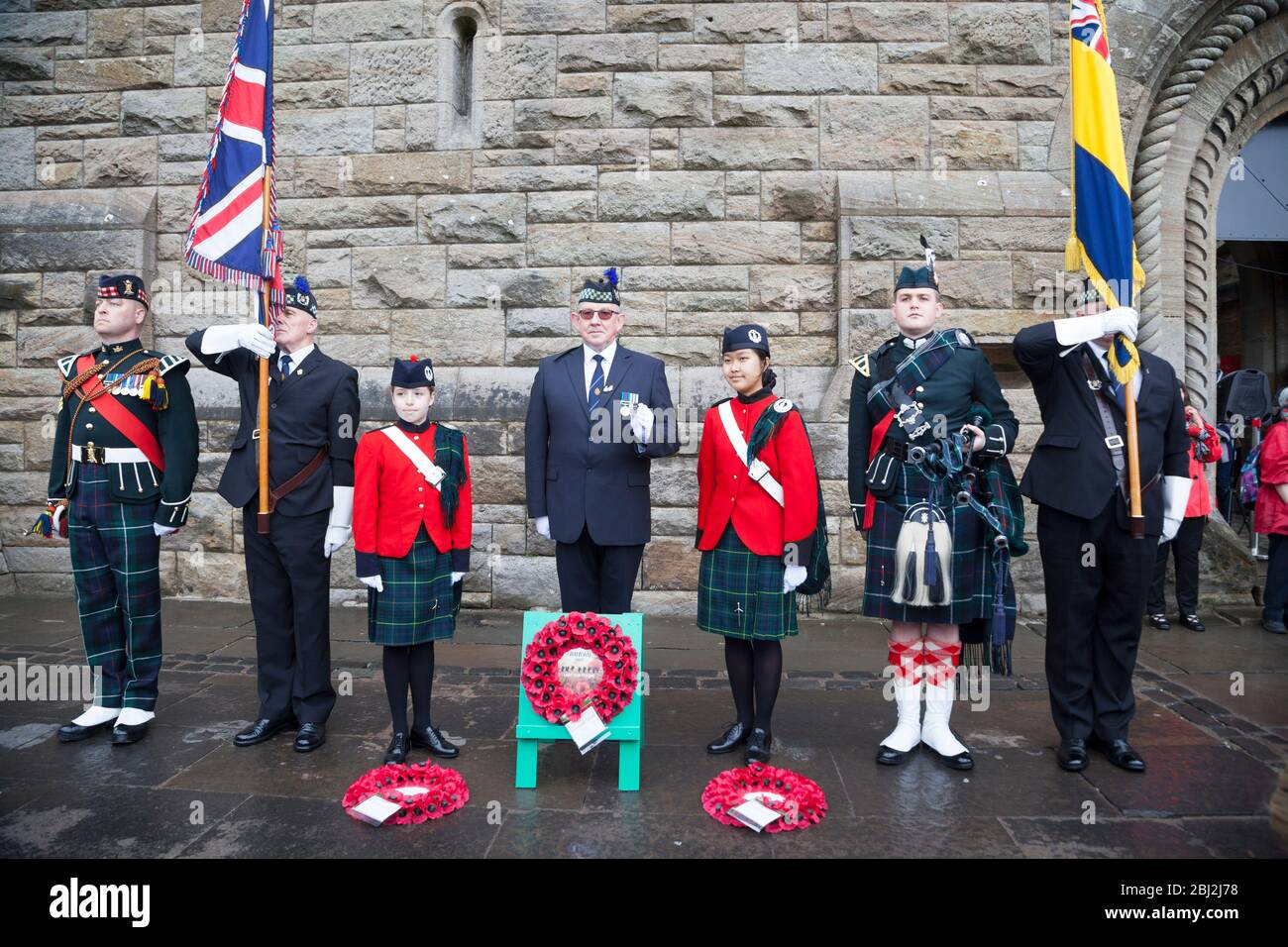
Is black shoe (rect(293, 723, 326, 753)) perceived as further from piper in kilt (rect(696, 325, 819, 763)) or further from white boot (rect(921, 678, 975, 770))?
white boot (rect(921, 678, 975, 770))

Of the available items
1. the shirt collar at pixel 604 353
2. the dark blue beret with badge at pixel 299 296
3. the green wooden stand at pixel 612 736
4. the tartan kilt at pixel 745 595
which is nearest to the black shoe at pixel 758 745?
the tartan kilt at pixel 745 595

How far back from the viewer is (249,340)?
3750mm

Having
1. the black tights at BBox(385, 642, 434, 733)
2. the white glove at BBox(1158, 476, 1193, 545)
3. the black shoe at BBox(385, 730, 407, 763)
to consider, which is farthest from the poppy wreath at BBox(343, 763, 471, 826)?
the white glove at BBox(1158, 476, 1193, 545)

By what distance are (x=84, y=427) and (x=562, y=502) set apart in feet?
7.61

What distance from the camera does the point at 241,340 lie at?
377 centimetres

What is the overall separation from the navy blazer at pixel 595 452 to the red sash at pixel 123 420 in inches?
72.5

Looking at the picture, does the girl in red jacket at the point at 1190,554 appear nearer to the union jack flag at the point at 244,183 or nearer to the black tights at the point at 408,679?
the black tights at the point at 408,679

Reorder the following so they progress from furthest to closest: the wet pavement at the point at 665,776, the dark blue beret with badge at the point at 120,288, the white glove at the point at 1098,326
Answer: the dark blue beret with badge at the point at 120,288
the white glove at the point at 1098,326
the wet pavement at the point at 665,776

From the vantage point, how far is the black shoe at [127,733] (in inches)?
147

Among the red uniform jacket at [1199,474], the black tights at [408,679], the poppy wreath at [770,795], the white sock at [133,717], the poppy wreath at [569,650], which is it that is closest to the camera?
the poppy wreath at [770,795]

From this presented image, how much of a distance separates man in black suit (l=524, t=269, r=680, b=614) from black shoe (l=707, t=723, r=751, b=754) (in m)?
0.73

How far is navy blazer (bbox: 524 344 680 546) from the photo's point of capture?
375cm

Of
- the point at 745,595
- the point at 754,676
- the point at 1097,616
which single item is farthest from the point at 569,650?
the point at 1097,616

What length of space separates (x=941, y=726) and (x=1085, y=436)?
142 centimetres
